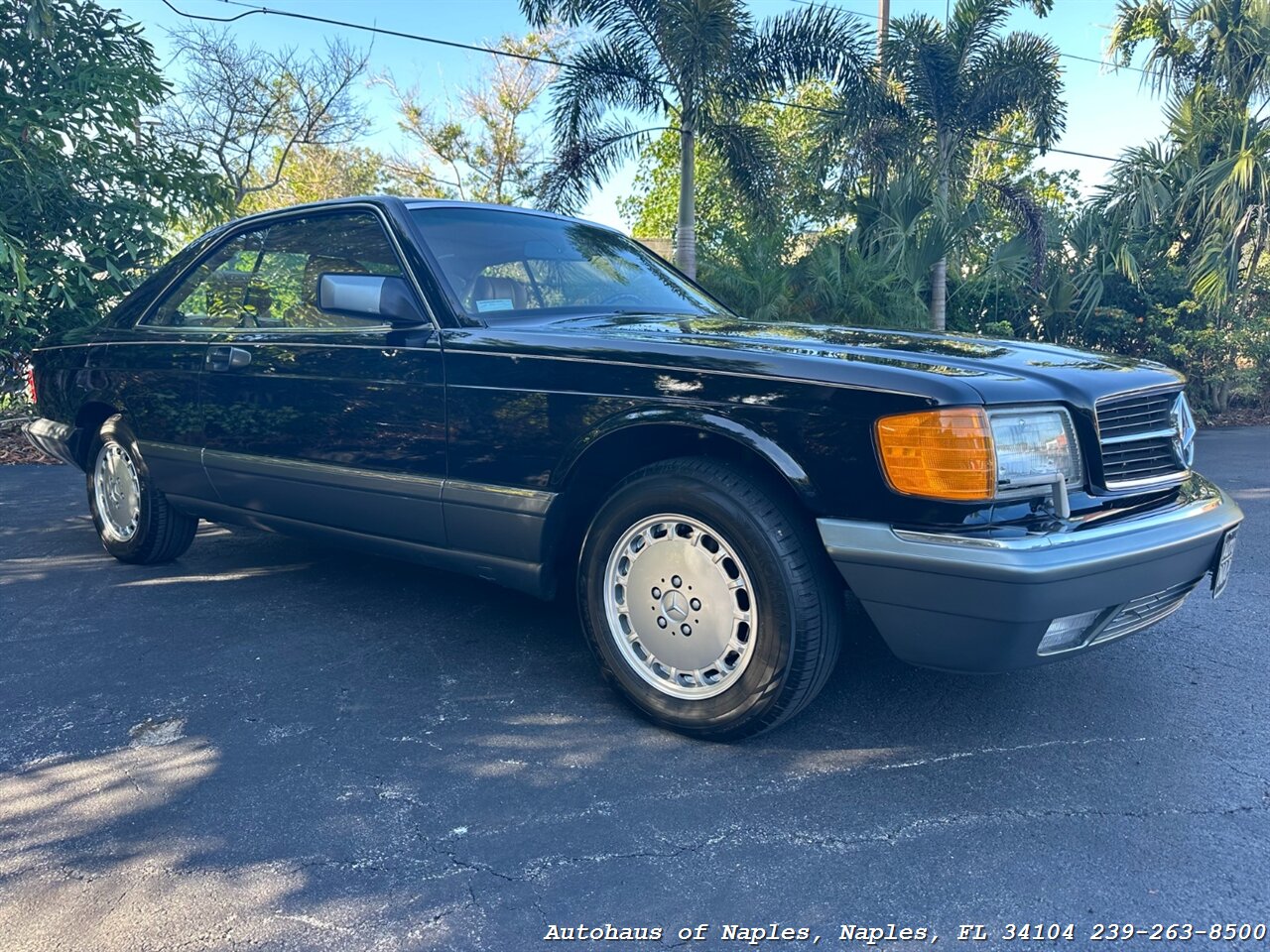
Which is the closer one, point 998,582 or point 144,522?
point 998,582

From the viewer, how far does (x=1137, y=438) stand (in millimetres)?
2646

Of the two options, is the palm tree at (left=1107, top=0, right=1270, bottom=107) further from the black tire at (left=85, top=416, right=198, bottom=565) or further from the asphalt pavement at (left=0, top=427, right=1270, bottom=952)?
the black tire at (left=85, top=416, right=198, bottom=565)

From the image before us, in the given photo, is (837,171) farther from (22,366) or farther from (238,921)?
(238,921)

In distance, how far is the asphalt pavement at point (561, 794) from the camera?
196 cm

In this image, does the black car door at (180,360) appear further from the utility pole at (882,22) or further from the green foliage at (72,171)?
the utility pole at (882,22)

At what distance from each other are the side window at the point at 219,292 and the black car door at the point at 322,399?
21 mm

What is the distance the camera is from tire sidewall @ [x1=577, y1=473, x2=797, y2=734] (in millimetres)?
2494

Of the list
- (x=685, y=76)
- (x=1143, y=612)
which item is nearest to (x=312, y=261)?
(x=1143, y=612)

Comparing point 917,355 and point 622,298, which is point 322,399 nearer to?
point 622,298

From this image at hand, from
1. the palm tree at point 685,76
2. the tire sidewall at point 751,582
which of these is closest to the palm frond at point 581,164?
the palm tree at point 685,76

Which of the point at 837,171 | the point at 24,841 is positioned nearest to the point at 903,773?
the point at 24,841

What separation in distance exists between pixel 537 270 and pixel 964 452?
2.01m

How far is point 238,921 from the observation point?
1946 mm

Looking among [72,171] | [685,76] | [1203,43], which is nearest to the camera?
[72,171]
